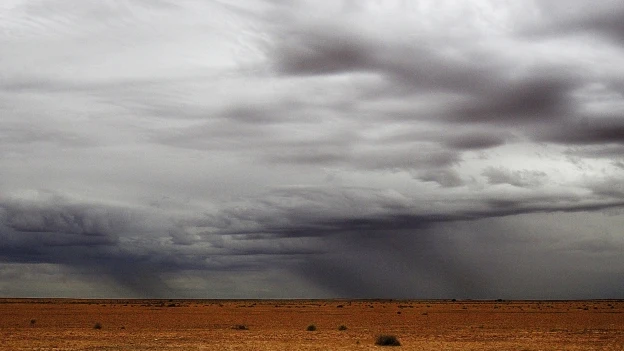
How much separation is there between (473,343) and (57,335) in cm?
3032

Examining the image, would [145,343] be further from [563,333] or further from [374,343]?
[563,333]

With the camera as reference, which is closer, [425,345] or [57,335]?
[425,345]

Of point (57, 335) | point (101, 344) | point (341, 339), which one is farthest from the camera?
point (57, 335)

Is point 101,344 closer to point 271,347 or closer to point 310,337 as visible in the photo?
point 271,347

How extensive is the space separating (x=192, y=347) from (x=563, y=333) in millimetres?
30356

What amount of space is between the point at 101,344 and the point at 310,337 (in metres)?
15.0

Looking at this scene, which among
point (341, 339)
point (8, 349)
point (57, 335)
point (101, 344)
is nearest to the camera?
point (8, 349)

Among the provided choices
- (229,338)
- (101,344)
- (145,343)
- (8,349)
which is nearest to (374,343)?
(229,338)

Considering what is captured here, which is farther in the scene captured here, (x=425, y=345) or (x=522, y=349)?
(x=425, y=345)

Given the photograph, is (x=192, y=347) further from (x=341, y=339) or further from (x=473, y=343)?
(x=473, y=343)

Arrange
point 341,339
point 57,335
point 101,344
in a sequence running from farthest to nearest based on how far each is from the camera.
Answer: point 57,335 < point 341,339 < point 101,344

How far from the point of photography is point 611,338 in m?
48.9

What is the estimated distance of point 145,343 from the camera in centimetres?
4312

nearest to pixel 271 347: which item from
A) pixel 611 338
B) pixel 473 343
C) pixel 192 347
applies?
pixel 192 347
